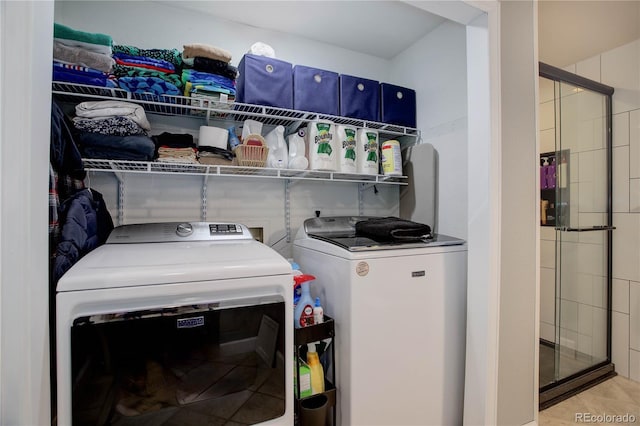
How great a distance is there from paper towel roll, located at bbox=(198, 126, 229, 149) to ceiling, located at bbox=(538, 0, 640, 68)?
80.7 inches

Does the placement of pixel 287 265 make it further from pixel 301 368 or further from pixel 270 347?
pixel 301 368

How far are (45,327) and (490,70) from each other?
1.99 meters

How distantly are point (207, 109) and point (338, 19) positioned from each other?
1138 mm

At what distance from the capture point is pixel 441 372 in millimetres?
1582

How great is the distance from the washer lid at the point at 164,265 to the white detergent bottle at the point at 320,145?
30.1 inches

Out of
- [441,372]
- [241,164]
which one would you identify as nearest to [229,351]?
[241,164]

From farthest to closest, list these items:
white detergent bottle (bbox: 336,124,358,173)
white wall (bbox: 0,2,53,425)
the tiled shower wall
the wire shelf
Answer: the tiled shower wall, white detergent bottle (bbox: 336,124,358,173), the wire shelf, white wall (bbox: 0,2,53,425)

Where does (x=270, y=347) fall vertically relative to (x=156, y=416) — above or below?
above

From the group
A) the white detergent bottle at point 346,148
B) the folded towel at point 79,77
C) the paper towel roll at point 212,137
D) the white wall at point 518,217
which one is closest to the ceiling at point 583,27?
the white wall at point 518,217

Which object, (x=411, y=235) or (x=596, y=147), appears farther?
(x=596, y=147)

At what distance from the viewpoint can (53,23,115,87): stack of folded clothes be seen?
4.53 ft

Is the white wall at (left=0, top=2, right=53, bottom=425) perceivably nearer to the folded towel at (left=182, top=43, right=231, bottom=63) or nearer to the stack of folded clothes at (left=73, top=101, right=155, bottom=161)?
the stack of folded clothes at (left=73, top=101, right=155, bottom=161)

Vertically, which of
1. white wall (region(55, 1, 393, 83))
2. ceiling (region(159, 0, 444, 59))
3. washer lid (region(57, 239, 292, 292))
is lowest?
washer lid (region(57, 239, 292, 292))

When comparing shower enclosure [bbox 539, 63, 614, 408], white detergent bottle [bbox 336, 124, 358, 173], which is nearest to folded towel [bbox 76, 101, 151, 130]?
white detergent bottle [bbox 336, 124, 358, 173]
